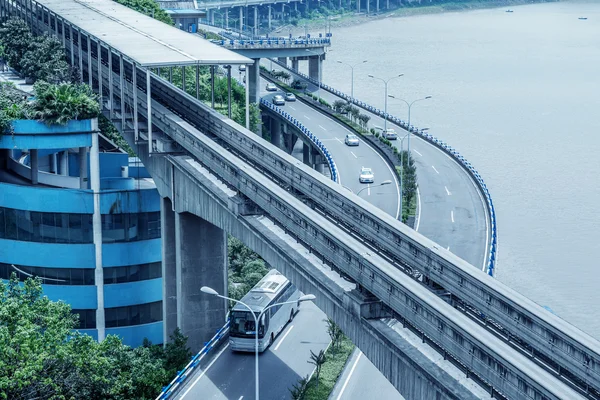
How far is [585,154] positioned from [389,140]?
2030 centimetres

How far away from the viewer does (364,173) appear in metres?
73.9

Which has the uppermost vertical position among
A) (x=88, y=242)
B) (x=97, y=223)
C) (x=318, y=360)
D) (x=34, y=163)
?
(x=34, y=163)

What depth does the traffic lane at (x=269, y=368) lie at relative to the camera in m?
38.4

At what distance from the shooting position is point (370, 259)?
97.7 feet

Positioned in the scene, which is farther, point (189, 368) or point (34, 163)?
point (34, 163)

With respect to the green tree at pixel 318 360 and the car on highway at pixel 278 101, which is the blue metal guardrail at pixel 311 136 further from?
the green tree at pixel 318 360

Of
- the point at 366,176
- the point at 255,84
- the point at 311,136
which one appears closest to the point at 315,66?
the point at 255,84

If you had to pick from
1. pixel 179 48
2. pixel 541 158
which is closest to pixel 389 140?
pixel 541 158

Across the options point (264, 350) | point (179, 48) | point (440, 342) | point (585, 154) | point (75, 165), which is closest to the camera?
point (440, 342)

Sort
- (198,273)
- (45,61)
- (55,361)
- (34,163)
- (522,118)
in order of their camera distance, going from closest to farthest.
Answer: (55,361) < (198,273) < (34,163) < (45,61) < (522,118)

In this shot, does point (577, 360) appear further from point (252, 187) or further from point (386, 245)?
point (252, 187)

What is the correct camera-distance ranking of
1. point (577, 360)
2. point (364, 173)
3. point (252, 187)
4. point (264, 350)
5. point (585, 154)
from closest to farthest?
1. point (577, 360)
2. point (252, 187)
3. point (264, 350)
4. point (364, 173)
5. point (585, 154)

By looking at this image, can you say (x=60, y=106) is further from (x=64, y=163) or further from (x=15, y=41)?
(x=15, y=41)

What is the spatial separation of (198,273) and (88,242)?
551cm
